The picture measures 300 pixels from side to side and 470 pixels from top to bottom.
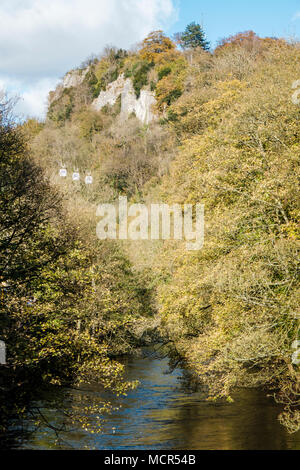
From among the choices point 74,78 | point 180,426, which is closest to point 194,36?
point 74,78

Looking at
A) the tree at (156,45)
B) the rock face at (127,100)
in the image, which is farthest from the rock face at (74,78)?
the tree at (156,45)

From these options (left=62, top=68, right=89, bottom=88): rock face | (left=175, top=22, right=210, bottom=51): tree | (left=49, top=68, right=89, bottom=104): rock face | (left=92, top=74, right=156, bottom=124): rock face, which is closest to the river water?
(left=92, top=74, right=156, bottom=124): rock face

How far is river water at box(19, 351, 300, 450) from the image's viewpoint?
685 inches

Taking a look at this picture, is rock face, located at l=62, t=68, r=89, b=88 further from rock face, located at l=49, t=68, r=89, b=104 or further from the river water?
the river water

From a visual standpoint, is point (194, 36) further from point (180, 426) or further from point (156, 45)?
point (180, 426)

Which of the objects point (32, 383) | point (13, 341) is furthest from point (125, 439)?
point (13, 341)

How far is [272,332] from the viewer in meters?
17.4

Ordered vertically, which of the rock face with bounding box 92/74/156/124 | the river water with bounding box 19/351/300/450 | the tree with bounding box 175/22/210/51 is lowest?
the river water with bounding box 19/351/300/450

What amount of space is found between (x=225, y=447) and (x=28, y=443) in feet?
21.6

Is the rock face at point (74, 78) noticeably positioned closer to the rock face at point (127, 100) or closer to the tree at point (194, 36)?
the rock face at point (127, 100)

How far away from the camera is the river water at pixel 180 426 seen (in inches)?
685

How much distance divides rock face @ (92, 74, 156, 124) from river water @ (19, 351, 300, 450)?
67.9m

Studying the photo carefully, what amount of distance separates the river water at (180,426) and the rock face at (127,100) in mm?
67855

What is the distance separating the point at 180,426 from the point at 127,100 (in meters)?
91.2
